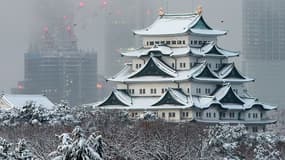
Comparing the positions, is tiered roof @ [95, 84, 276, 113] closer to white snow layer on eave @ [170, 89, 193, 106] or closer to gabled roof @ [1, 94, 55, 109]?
white snow layer on eave @ [170, 89, 193, 106]

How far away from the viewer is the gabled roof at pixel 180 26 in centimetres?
10275

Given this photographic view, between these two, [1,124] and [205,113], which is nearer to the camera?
[1,124]

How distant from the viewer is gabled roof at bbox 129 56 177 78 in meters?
100

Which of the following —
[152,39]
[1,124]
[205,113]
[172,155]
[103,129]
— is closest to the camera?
[172,155]

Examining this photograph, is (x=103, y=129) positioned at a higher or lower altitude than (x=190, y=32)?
lower

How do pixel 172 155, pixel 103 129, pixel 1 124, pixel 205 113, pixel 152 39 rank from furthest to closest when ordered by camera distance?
1. pixel 152 39
2. pixel 205 113
3. pixel 1 124
4. pixel 103 129
5. pixel 172 155

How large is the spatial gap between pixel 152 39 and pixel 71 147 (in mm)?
70852

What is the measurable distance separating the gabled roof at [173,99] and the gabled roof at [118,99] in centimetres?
291

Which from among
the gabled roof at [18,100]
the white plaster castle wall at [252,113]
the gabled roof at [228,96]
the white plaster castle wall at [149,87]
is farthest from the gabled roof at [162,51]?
the gabled roof at [18,100]

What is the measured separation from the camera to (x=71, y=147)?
33750mm

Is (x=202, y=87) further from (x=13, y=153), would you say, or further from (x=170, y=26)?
(x=13, y=153)

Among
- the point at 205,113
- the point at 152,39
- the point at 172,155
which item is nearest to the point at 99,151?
the point at 172,155

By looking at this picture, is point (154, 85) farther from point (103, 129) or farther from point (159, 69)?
point (103, 129)

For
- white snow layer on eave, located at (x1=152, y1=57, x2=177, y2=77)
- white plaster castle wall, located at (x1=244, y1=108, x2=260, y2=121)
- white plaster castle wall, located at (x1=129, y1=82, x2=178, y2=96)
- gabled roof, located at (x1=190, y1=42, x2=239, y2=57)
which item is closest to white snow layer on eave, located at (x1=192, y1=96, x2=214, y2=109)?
white plaster castle wall, located at (x1=129, y1=82, x2=178, y2=96)
